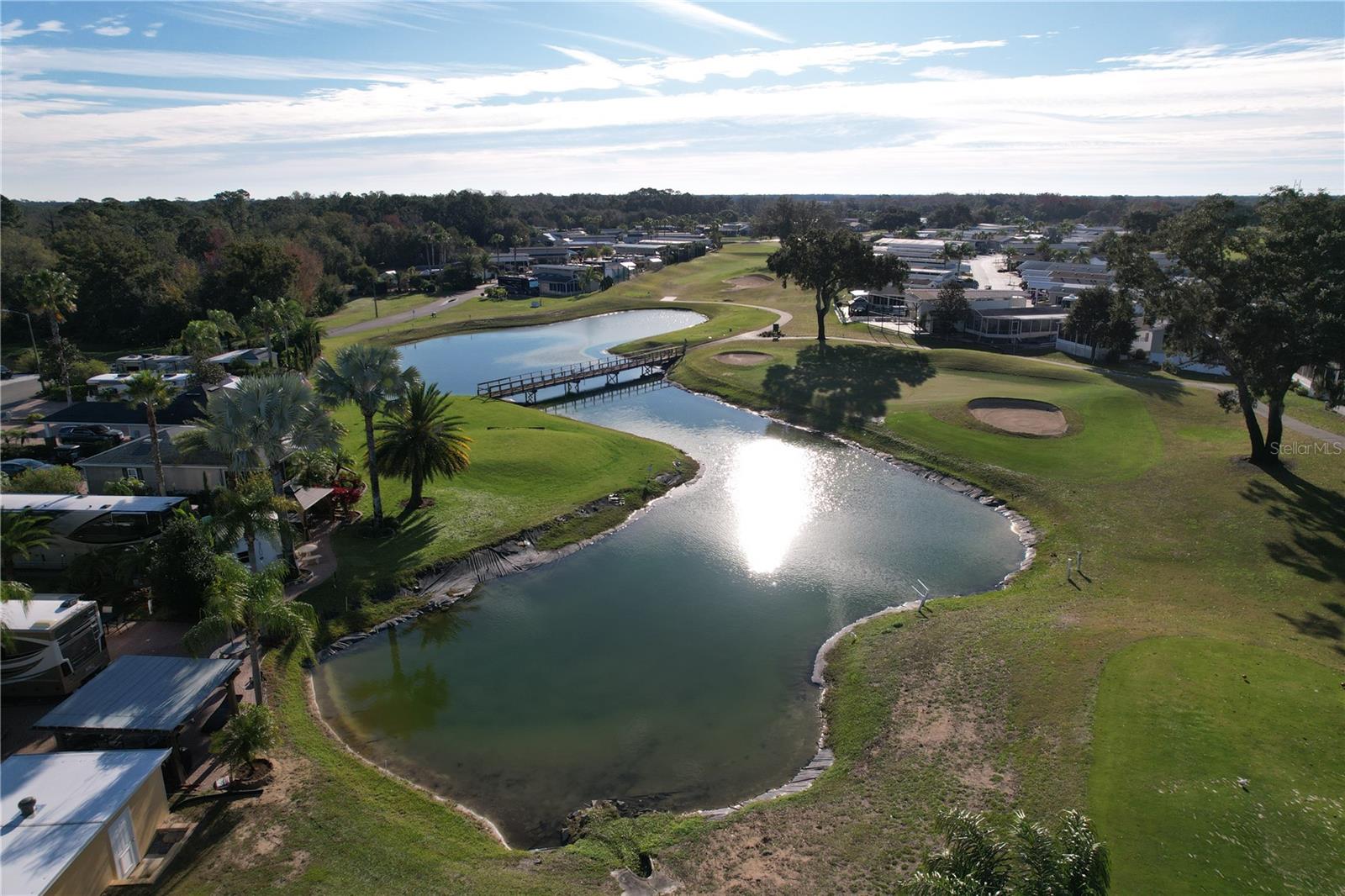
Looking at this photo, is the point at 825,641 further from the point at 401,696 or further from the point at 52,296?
the point at 52,296

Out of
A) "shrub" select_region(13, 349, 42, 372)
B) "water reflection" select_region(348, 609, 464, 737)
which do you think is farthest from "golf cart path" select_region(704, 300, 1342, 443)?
"shrub" select_region(13, 349, 42, 372)

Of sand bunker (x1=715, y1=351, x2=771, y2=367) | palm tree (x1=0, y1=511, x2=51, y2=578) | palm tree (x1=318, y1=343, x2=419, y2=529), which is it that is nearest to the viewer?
palm tree (x1=0, y1=511, x2=51, y2=578)

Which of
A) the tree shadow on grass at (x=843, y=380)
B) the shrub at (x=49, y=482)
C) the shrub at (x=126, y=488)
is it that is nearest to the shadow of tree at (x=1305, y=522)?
the tree shadow on grass at (x=843, y=380)

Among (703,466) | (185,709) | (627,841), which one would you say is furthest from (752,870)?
(703,466)

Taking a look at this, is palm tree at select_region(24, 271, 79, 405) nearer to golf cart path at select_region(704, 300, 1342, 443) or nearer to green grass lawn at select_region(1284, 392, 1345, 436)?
golf cart path at select_region(704, 300, 1342, 443)

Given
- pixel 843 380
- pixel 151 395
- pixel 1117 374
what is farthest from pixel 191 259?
pixel 1117 374

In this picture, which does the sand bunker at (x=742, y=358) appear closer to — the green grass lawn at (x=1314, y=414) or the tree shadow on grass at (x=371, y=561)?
the green grass lawn at (x=1314, y=414)
